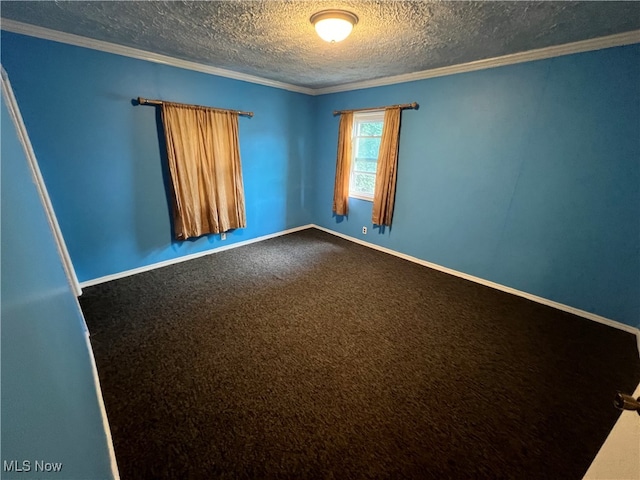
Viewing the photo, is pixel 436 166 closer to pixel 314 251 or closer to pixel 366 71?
pixel 366 71

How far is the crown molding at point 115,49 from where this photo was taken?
195 centimetres

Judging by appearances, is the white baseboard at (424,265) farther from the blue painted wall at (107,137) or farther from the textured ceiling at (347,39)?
the textured ceiling at (347,39)

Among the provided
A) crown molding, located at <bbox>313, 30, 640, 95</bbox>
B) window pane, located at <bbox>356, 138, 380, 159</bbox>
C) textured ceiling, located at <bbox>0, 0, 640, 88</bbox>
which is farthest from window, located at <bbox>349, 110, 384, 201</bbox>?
textured ceiling, located at <bbox>0, 0, 640, 88</bbox>

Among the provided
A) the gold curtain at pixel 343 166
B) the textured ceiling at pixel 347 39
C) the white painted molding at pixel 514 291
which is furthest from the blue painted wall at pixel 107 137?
the white painted molding at pixel 514 291

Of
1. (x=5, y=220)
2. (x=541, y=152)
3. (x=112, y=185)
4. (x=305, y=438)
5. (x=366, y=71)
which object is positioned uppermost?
(x=366, y=71)

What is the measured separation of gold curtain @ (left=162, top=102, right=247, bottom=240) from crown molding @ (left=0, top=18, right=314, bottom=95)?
1.37 feet

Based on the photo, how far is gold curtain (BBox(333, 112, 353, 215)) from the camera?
150 inches

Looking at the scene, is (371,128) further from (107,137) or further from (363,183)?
(107,137)

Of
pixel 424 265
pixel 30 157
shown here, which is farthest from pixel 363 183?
pixel 30 157

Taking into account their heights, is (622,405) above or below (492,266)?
above

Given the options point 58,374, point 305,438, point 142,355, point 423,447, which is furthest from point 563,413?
point 142,355

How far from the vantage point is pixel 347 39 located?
2.11m

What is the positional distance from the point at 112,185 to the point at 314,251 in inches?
96.6

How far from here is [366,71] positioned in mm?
2979
